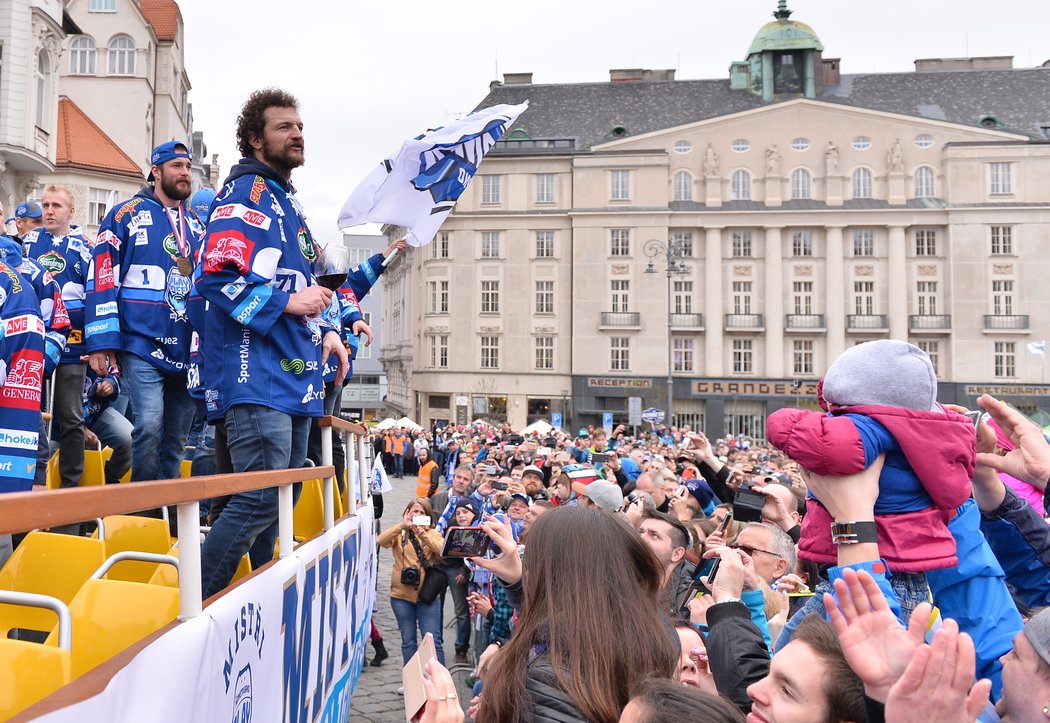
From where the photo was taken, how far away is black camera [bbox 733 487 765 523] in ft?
20.2

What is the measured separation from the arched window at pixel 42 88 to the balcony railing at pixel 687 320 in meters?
40.7

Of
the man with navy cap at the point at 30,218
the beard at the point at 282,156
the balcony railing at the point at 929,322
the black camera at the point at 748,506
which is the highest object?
the balcony railing at the point at 929,322

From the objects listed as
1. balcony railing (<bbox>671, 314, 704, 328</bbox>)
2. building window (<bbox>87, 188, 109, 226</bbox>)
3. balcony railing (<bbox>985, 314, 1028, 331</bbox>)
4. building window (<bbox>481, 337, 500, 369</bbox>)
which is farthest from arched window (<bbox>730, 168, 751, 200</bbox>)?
building window (<bbox>87, 188, 109, 226</bbox>)

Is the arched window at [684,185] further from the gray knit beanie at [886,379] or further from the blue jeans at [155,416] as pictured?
the gray knit beanie at [886,379]

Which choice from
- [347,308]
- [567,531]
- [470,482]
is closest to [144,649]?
[567,531]

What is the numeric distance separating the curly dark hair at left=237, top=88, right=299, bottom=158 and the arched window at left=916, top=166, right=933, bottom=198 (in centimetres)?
6287

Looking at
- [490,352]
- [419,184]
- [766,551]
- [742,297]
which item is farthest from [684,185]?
[766,551]

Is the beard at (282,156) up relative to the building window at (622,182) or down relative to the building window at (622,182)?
down

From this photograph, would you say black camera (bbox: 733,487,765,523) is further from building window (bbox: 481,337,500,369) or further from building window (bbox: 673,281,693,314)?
building window (bbox: 481,337,500,369)

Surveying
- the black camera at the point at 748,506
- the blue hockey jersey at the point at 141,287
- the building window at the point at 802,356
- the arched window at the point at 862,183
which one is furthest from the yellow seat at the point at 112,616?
the arched window at the point at 862,183

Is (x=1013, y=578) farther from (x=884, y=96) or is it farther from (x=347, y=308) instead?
(x=884, y=96)

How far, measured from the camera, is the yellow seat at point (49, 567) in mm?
3420

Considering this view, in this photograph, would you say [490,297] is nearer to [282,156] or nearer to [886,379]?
[282,156]

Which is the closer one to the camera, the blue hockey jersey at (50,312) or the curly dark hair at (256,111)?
the curly dark hair at (256,111)
